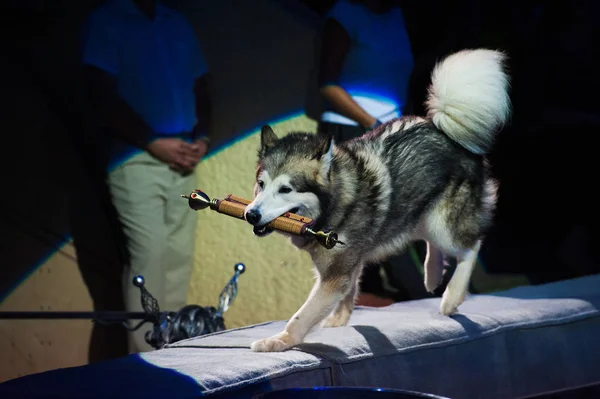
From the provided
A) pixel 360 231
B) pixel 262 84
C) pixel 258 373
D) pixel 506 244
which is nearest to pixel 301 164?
pixel 360 231

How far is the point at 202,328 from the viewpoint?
2.12 m

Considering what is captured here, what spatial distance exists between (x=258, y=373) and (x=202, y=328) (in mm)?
725

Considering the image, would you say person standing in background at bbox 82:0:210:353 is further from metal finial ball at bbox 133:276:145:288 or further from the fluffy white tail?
the fluffy white tail

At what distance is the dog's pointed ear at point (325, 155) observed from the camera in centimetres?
161

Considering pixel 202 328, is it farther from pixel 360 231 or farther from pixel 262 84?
pixel 262 84

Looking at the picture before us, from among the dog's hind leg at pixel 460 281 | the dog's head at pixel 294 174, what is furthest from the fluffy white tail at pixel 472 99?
the dog's head at pixel 294 174

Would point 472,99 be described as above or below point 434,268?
above

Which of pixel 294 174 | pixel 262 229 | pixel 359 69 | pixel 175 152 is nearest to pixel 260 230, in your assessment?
pixel 262 229

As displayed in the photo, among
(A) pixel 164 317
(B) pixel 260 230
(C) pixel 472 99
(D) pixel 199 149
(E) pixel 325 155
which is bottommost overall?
(A) pixel 164 317

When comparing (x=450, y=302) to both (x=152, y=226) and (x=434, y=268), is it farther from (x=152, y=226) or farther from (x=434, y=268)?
(x=152, y=226)

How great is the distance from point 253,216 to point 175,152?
1148 millimetres

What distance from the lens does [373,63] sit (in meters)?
2.19

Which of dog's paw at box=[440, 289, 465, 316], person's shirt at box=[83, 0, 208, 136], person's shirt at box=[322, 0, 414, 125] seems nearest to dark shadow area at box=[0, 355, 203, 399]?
dog's paw at box=[440, 289, 465, 316]

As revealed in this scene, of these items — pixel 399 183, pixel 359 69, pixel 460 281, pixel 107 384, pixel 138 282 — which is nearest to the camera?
pixel 107 384
